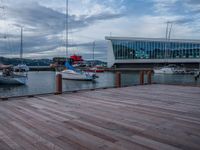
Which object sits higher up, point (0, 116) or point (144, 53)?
point (144, 53)

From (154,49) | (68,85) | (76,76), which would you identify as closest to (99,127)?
(68,85)

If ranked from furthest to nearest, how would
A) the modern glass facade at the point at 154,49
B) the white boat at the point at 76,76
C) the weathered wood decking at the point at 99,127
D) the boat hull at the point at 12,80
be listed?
the modern glass facade at the point at 154,49, the white boat at the point at 76,76, the boat hull at the point at 12,80, the weathered wood decking at the point at 99,127

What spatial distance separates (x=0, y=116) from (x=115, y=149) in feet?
10.2

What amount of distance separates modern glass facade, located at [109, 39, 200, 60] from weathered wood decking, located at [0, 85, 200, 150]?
1818 inches

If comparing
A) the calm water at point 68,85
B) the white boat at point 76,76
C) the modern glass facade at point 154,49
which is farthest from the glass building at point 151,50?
the white boat at point 76,76

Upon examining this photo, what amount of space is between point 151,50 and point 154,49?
76cm

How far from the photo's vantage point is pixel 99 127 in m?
4.01

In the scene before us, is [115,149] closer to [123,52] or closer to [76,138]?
[76,138]

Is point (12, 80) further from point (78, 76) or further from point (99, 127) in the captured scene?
point (99, 127)

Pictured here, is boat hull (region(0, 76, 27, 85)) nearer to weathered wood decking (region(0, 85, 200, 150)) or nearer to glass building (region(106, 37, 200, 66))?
weathered wood decking (region(0, 85, 200, 150))

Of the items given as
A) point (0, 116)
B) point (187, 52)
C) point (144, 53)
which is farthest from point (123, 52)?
point (0, 116)

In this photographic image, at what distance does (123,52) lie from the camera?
53562 millimetres

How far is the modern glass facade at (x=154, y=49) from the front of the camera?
48.0 metres

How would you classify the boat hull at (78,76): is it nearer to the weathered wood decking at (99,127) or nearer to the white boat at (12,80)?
the white boat at (12,80)
